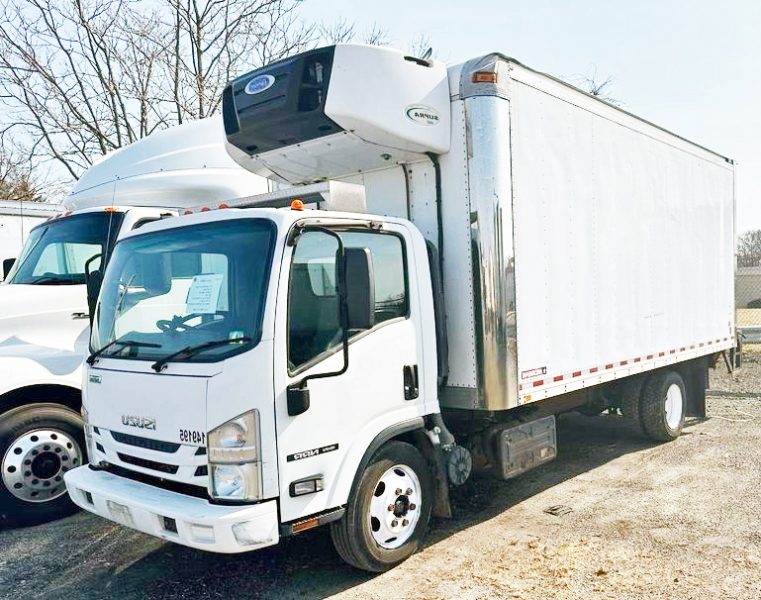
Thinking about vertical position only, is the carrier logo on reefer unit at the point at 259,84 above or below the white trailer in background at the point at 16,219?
above

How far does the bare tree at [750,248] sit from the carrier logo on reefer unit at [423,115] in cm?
3960

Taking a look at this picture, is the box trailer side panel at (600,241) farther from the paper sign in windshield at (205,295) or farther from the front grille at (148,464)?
the front grille at (148,464)

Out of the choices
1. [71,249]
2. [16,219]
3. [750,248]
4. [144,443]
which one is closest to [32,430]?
[71,249]

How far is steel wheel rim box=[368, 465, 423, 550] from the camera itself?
4281mm

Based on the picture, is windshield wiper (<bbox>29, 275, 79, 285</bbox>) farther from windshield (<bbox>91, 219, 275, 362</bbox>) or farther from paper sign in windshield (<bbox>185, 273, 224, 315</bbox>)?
paper sign in windshield (<bbox>185, 273, 224, 315</bbox>)

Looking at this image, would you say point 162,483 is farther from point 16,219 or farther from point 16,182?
point 16,182

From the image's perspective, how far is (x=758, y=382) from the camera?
11.1m

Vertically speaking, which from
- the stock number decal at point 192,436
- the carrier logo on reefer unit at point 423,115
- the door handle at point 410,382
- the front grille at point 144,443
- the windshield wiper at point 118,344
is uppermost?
the carrier logo on reefer unit at point 423,115

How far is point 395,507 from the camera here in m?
4.40

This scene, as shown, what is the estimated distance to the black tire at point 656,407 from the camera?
24.3 ft

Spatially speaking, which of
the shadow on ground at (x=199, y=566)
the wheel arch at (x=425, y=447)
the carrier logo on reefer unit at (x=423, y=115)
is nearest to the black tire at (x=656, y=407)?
the shadow on ground at (x=199, y=566)

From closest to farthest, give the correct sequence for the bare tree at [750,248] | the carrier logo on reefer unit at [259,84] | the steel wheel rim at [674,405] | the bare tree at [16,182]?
the carrier logo on reefer unit at [259,84], the steel wheel rim at [674,405], the bare tree at [16,182], the bare tree at [750,248]

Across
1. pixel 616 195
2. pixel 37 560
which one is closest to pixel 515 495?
pixel 616 195

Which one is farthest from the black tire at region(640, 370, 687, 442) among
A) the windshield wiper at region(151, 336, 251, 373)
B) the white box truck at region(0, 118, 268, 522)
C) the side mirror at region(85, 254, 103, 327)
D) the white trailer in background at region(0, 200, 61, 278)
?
the white trailer in background at region(0, 200, 61, 278)
